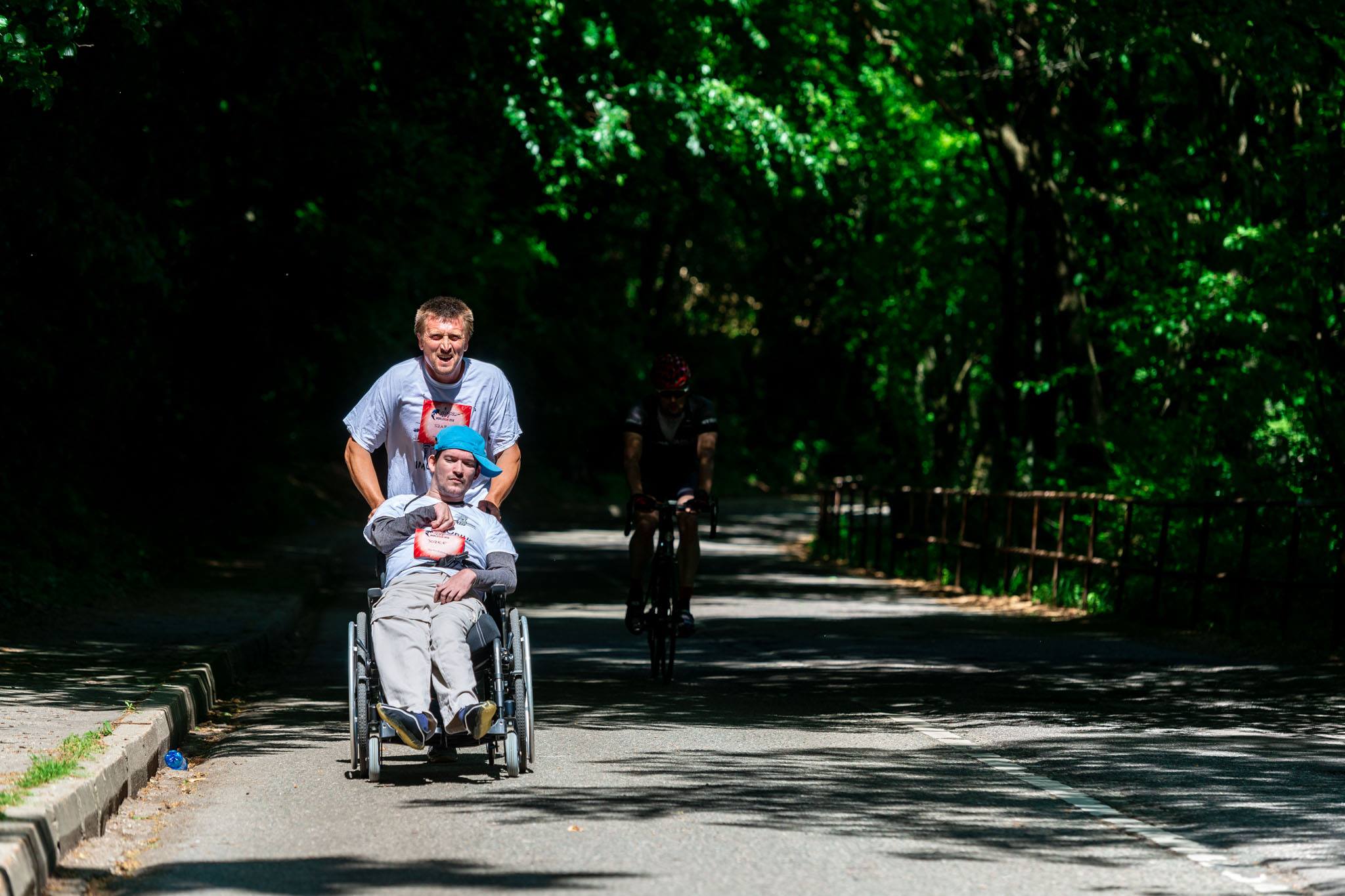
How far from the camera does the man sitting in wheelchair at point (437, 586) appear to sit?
24.8 feet

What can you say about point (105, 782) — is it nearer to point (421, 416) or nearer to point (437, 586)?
point (437, 586)

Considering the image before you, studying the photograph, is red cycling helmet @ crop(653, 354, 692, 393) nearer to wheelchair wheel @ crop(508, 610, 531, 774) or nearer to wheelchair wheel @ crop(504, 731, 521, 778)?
wheelchair wheel @ crop(508, 610, 531, 774)

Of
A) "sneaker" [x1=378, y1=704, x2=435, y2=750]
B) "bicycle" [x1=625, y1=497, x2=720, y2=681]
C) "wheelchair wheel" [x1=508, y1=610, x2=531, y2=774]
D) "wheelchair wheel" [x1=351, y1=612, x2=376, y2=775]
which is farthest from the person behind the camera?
"bicycle" [x1=625, y1=497, x2=720, y2=681]

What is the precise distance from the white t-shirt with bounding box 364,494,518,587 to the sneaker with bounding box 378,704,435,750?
0.62 meters

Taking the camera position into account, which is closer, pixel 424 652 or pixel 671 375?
pixel 424 652

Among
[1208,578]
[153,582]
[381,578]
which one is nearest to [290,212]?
[153,582]

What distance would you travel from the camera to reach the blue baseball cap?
7840 millimetres

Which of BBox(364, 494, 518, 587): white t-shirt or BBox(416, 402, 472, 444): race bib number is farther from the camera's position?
BBox(416, 402, 472, 444): race bib number

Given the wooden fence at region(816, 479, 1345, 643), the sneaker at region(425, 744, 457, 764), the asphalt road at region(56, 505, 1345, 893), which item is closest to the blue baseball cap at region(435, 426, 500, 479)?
the sneaker at region(425, 744, 457, 764)

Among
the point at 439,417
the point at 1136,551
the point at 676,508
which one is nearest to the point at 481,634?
the point at 439,417

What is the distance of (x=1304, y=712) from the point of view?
10867 mm

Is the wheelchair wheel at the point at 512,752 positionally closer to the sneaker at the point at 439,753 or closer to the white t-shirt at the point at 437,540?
the sneaker at the point at 439,753

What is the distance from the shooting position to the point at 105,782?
711cm

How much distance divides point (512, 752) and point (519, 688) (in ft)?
0.88
